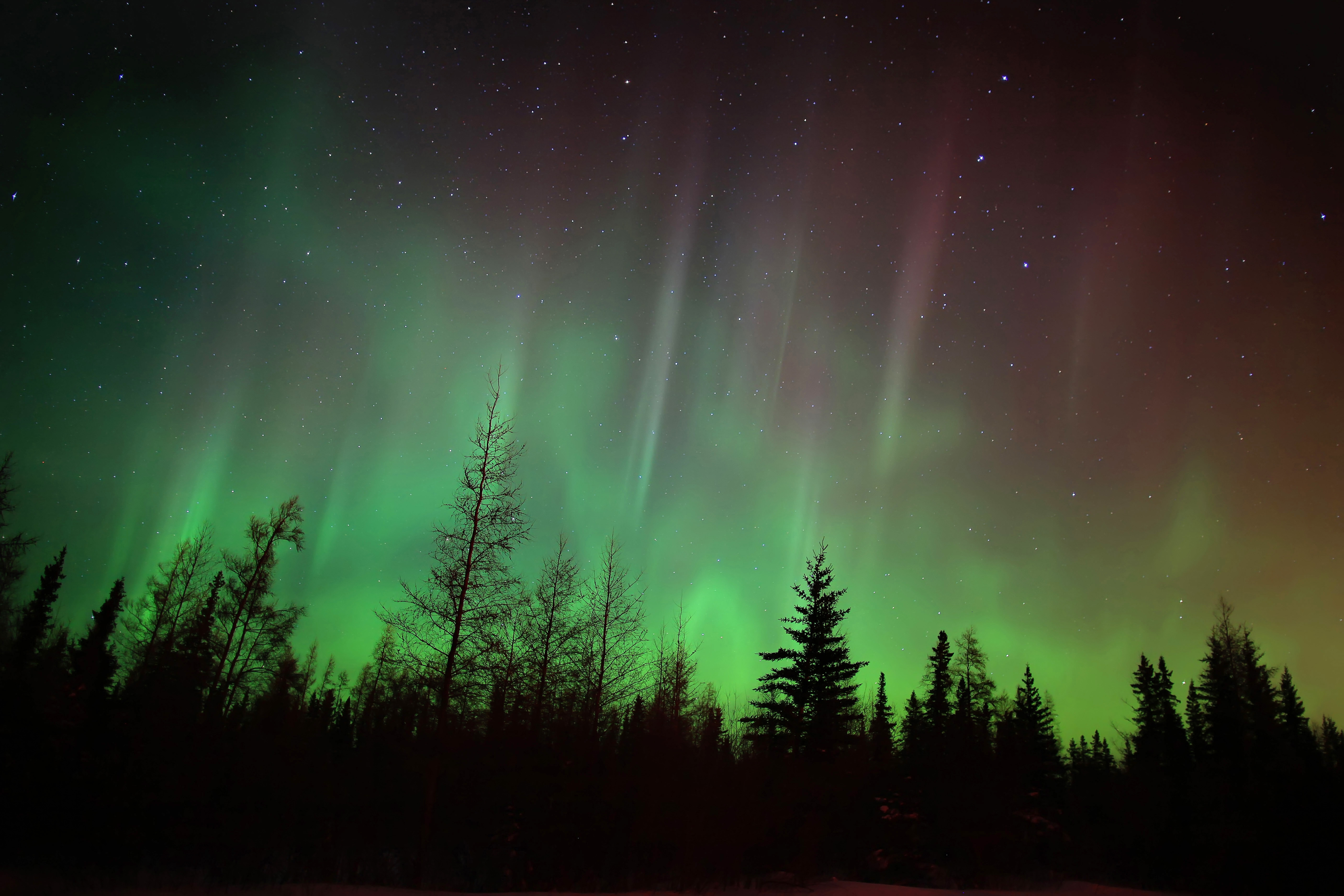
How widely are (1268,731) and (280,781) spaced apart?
113ft

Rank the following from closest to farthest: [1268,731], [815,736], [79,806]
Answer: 1. [79,806]
2. [1268,731]
3. [815,736]

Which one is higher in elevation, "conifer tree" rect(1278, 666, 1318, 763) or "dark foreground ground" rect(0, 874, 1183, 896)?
"conifer tree" rect(1278, 666, 1318, 763)

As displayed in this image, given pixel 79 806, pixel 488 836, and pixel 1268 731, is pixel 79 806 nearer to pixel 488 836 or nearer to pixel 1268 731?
pixel 488 836

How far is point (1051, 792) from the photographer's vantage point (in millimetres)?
32219

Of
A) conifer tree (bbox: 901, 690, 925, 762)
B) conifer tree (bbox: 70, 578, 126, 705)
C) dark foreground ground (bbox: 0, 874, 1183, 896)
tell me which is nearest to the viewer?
dark foreground ground (bbox: 0, 874, 1183, 896)

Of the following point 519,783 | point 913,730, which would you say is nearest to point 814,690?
point 913,730

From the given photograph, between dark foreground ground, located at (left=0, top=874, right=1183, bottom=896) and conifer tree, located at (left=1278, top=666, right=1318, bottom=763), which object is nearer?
dark foreground ground, located at (left=0, top=874, right=1183, bottom=896)

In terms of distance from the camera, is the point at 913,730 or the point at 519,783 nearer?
the point at 519,783

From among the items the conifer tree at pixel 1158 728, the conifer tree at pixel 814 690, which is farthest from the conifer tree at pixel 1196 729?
the conifer tree at pixel 814 690

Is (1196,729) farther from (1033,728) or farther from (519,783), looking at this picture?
(519,783)

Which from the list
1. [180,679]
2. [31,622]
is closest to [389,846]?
[180,679]

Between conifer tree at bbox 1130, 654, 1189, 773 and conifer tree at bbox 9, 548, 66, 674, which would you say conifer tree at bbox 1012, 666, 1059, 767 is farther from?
conifer tree at bbox 9, 548, 66, 674

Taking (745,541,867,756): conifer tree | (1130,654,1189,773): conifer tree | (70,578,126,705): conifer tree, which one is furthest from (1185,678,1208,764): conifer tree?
(70,578,126,705): conifer tree

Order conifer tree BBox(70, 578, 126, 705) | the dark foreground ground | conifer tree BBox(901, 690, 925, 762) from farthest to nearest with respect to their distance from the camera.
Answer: conifer tree BBox(901, 690, 925, 762), conifer tree BBox(70, 578, 126, 705), the dark foreground ground
